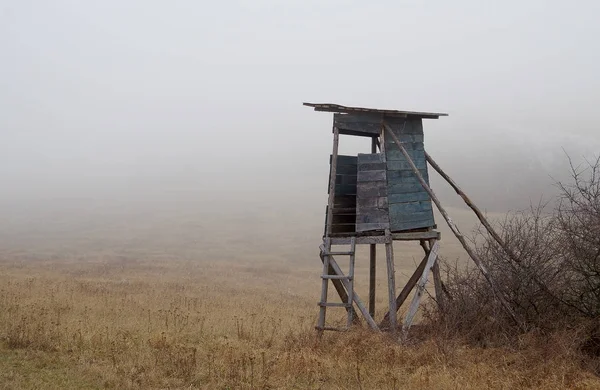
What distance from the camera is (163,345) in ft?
30.4

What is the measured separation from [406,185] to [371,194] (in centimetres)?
89

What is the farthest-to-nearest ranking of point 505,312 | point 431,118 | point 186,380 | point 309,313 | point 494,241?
point 309,313, point 431,118, point 494,241, point 505,312, point 186,380

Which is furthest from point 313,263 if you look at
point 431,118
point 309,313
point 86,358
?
point 86,358

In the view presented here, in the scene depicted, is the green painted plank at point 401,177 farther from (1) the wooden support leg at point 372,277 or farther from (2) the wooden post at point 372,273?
(1) the wooden support leg at point 372,277

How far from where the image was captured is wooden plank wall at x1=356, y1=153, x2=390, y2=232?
37.3 ft

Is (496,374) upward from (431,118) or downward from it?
downward

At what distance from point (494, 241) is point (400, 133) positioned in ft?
10.6

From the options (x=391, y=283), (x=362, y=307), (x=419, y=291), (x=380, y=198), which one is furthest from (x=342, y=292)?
(x=380, y=198)

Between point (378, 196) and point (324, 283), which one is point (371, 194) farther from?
point (324, 283)

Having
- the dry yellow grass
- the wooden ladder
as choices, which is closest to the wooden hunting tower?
the wooden ladder

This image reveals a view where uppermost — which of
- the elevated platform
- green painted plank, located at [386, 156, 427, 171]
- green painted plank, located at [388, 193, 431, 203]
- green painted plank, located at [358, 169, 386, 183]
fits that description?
green painted plank, located at [386, 156, 427, 171]

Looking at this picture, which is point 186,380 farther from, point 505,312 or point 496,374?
point 505,312

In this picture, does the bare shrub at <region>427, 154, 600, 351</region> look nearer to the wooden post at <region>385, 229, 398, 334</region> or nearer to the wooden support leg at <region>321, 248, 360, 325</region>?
the wooden post at <region>385, 229, 398, 334</region>

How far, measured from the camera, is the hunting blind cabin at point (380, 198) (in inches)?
445
